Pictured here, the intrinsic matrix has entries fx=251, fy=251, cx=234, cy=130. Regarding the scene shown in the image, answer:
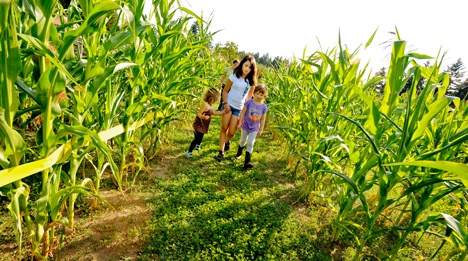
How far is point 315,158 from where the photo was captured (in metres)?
2.58

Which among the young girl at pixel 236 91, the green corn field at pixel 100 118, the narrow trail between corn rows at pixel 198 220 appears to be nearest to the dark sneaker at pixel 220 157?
the young girl at pixel 236 91

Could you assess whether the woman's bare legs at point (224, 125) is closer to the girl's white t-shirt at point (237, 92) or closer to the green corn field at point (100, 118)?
the girl's white t-shirt at point (237, 92)

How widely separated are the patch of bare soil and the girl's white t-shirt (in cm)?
199

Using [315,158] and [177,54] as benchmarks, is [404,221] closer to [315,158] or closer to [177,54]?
[315,158]

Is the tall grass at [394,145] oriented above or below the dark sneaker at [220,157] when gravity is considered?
above

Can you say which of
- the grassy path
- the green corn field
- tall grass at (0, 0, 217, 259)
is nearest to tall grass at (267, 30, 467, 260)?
the green corn field

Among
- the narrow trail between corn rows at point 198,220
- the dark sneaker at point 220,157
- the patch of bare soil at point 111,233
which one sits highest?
the dark sneaker at point 220,157

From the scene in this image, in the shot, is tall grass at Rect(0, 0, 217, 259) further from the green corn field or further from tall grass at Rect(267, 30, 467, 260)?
tall grass at Rect(267, 30, 467, 260)

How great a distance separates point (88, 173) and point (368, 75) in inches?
116

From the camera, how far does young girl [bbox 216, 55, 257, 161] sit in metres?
3.65

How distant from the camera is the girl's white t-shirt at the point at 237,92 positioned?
3.65 m

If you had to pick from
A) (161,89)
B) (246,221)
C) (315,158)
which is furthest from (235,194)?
(161,89)

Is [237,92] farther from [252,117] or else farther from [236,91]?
[252,117]

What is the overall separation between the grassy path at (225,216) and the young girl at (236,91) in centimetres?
59
